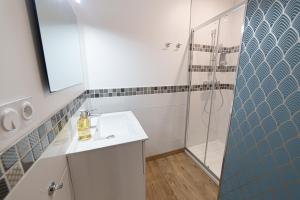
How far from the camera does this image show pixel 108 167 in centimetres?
98

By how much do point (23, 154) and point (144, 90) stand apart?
→ 56.4 inches

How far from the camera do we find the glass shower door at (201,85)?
1943 mm

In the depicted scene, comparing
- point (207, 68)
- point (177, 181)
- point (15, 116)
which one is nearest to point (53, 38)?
point (15, 116)

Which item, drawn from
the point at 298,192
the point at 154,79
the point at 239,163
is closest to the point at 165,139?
the point at 154,79

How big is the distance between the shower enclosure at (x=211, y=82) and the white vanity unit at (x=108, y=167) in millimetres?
1183

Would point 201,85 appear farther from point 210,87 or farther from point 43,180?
point 43,180

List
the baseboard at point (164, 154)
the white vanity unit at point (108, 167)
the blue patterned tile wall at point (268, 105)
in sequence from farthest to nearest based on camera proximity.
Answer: the baseboard at point (164, 154)
the white vanity unit at point (108, 167)
the blue patterned tile wall at point (268, 105)

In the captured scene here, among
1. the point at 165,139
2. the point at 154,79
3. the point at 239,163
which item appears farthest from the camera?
the point at 165,139

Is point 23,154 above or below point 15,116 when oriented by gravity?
below

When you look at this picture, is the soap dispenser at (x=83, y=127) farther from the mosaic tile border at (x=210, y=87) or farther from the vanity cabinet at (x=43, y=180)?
the mosaic tile border at (x=210, y=87)

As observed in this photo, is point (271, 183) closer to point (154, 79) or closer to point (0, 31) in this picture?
point (154, 79)

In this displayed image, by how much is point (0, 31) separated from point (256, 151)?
1454 mm

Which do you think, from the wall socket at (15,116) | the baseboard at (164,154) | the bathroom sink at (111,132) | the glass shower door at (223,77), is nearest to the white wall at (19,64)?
the wall socket at (15,116)

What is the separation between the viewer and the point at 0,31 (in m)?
0.40
